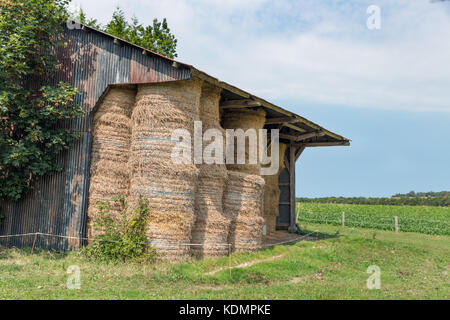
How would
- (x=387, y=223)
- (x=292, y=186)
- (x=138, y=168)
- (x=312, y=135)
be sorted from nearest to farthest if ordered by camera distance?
(x=138, y=168)
(x=312, y=135)
(x=292, y=186)
(x=387, y=223)

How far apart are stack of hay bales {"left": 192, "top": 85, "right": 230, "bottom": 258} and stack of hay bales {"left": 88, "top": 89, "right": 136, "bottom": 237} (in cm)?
204

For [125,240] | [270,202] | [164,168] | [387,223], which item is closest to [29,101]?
[164,168]

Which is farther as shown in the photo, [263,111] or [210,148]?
[263,111]

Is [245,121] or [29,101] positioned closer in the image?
[29,101]

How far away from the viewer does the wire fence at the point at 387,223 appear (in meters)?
24.5

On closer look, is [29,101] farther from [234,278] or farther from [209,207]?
[234,278]

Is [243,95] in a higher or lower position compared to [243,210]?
higher

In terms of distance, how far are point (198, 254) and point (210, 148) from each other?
2849 millimetres

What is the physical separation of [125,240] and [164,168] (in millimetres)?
1980

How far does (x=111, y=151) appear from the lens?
418 inches

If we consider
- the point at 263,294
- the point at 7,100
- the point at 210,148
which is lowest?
the point at 263,294
